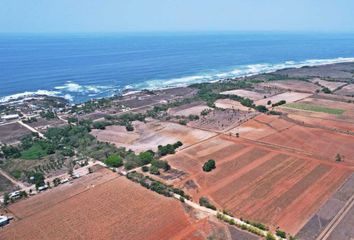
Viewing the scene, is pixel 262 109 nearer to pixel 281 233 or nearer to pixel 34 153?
pixel 34 153

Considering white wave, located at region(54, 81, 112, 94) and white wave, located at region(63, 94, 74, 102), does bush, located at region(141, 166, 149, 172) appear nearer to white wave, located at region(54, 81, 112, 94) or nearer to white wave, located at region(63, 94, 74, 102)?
white wave, located at region(63, 94, 74, 102)

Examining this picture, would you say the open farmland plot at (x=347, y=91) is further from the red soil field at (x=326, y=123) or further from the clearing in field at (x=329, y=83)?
the red soil field at (x=326, y=123)

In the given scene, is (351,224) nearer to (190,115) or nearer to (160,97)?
(190,115)

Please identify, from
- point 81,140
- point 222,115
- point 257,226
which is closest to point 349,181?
point 257,226

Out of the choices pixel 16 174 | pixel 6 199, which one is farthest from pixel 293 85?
pixel 6 199

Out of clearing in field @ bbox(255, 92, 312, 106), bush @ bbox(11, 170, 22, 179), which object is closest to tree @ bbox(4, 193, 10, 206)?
bush @ bbox(11, 170, 22, 179)
